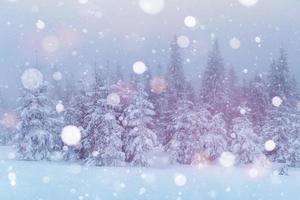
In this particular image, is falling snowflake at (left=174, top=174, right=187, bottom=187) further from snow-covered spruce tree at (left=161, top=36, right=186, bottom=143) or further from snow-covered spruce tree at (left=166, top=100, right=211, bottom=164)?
snow-covered spruce tree at (left=161, top=36, right=186, bottom=143)

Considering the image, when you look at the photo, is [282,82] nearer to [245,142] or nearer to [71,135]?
[245,142]

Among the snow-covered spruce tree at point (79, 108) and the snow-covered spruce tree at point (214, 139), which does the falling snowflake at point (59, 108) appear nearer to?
the snow-covered spruce tree at point (79, 108)

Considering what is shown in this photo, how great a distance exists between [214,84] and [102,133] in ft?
40.6

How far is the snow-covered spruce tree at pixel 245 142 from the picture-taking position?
41.9 metres

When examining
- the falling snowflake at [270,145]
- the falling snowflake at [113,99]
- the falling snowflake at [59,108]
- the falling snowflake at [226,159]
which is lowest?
the falling snowflake at [226,159]

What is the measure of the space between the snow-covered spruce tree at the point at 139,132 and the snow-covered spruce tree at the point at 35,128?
24.2 ft

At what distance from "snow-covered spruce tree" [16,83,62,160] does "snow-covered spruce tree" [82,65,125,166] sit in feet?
12.2

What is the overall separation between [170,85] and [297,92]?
12597 mm

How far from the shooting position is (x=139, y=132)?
38.9 m

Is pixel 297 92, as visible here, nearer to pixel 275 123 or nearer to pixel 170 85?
pixel 275 123

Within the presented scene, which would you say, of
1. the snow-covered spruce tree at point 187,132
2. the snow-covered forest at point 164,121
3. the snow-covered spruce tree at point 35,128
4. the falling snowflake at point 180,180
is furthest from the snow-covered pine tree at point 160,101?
the falling snowflake at point 180,180

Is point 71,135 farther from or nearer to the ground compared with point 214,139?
nearer to the ground

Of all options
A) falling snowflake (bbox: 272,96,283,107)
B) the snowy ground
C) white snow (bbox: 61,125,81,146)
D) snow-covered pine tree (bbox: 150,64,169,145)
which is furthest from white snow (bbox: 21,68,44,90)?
falling snowflake (bbox: 272,96,283,107)

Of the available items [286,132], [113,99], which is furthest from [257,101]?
[113,99]
